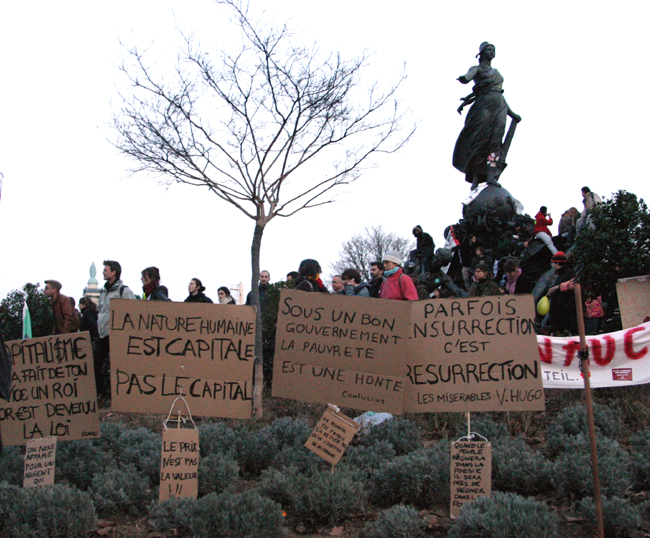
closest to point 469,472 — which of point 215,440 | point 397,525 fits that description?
point 397,525

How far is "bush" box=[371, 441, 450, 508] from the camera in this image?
178 inches

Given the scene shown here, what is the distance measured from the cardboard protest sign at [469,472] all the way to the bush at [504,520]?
0.90 feet

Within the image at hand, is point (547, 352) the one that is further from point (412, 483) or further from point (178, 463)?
point (178, 463)

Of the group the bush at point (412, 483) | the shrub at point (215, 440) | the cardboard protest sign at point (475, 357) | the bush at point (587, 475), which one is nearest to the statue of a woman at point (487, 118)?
the shrub at point (215, 440)

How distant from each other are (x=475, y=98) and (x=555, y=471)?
1587 centimetres

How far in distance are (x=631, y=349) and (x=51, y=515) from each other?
595 cm

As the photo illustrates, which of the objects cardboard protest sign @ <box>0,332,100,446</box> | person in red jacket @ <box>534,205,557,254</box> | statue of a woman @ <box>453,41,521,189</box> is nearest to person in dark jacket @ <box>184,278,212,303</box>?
cardboard protest sign @ <box>0,332,100,446</box>

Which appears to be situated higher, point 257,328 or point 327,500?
point 257,328

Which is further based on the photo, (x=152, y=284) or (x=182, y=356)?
(x=152, y=284)

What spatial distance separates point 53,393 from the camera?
16.8 ft

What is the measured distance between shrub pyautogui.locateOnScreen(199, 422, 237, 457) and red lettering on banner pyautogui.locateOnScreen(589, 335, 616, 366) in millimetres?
4051

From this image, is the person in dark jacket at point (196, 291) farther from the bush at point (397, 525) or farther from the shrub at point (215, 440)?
the bush at point (397, 525)

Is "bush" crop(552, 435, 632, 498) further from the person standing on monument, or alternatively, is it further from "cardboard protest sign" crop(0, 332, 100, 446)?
the person standing on monument

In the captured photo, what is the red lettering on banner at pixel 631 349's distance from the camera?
705cm
